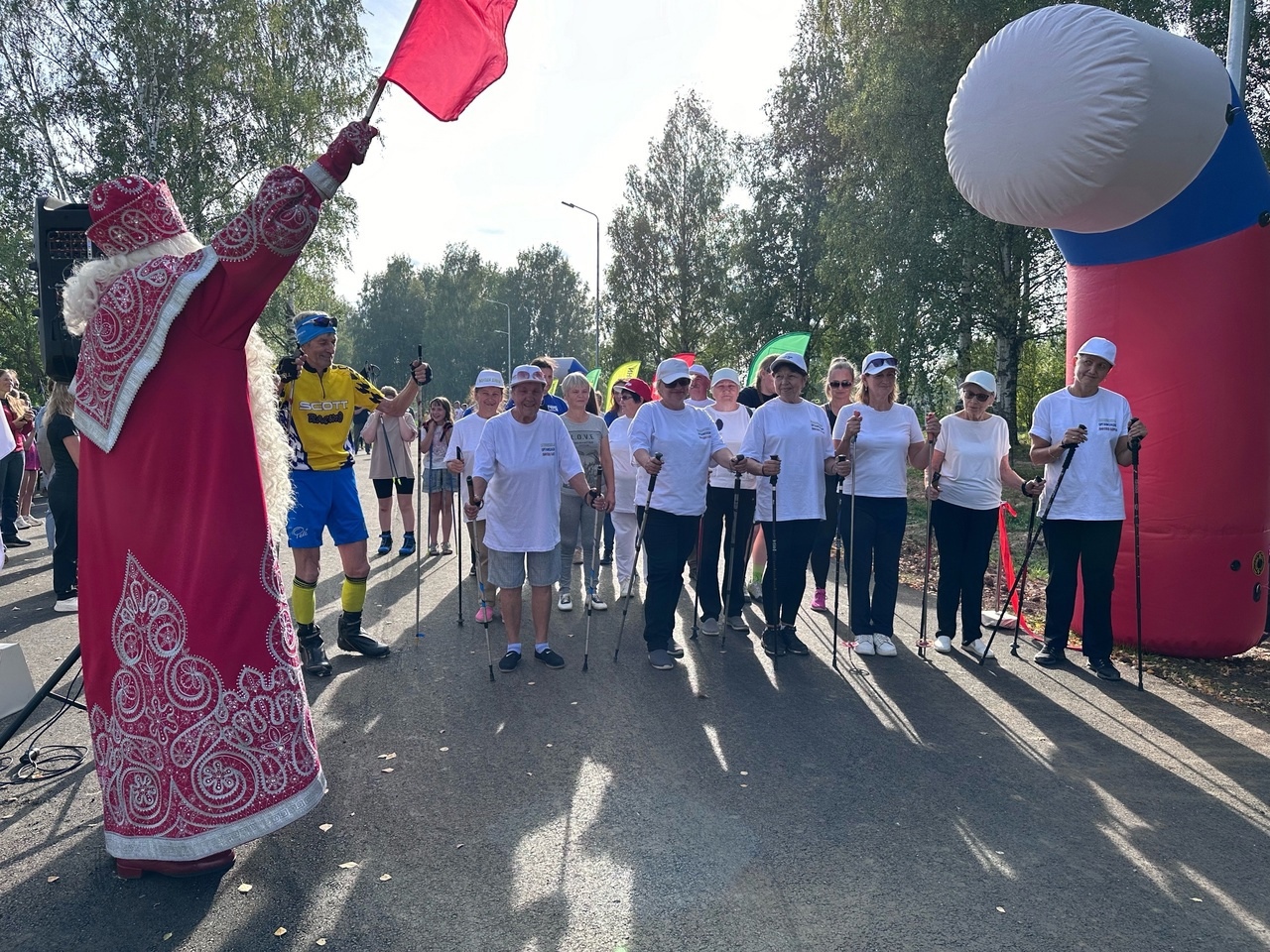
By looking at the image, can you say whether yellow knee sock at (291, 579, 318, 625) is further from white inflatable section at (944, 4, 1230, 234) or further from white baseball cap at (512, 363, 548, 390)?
white inflatable section at (944, 4, 1230, 234)

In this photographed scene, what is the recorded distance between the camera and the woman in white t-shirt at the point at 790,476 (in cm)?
635

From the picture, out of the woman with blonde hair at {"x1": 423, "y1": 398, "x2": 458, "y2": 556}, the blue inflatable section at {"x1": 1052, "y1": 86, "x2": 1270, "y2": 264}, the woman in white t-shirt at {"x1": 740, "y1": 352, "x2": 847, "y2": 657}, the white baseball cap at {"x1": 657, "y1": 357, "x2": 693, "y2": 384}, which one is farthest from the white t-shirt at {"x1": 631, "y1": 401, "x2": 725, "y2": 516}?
the woman with blonde hair at {"x1": 423, "y1": 398, "x2": 458, "y2": 556}

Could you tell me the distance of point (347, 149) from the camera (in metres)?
3.09

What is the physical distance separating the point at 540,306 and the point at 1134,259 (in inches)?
2857

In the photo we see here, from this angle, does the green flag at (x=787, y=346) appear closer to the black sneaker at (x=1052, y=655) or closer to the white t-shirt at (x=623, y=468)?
the white t-shirt at (x=623, y=468)

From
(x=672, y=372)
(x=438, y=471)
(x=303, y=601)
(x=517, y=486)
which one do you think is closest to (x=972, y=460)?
(x=672, y=372)

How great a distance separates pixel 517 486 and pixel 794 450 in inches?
79.8

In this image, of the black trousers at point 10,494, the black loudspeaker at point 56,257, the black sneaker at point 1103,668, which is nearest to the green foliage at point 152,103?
the black trousers at point 10,494

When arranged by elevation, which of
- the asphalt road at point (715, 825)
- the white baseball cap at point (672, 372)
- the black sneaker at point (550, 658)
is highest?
the white baseball cap at point (672, 372)

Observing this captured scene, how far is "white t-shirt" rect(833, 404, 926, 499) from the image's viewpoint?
6.34m

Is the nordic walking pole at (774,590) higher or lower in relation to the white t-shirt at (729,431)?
lower

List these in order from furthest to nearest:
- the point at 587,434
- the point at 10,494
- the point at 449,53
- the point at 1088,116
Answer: the point at 10,494 → the point at 587,434 → the point at 1088,116 → the point at 449,53

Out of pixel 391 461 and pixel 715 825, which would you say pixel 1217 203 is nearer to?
pixel 715 825

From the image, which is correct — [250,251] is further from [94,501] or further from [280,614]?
[280,614]
